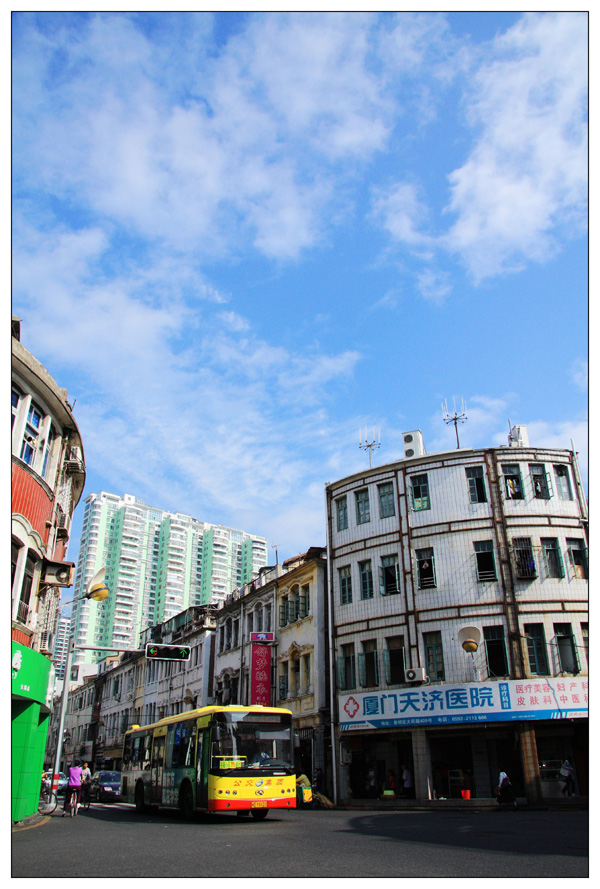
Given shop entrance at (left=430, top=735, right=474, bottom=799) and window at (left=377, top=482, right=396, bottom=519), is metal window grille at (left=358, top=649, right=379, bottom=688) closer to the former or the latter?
shop entrance at (left=430, top=735, right=474, bottom=799)

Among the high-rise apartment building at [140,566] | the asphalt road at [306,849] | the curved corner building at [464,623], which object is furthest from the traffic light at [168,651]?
the high-rise apartment building at [140,566]

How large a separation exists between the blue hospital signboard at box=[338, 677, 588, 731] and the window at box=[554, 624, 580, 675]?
Result: 59cm

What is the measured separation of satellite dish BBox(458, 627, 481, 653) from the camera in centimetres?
2652

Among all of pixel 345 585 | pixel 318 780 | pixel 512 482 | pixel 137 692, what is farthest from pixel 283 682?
pixel 137 692

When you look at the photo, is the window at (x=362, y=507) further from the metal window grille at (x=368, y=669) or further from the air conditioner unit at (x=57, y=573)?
the air conditioner unit at (x=57, y=573)

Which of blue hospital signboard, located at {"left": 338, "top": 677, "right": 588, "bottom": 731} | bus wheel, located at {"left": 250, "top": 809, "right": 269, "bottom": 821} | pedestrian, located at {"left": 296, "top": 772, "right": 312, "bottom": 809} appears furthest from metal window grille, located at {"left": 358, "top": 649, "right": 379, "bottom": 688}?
bus wheel, located at {"left": 250, "top": 809, "right": 269, "bottom": 821}

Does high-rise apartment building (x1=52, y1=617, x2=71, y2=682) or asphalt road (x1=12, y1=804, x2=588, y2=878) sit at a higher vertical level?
high-rise apartment building (x1=52, y1=617, x2=71, y2=682)

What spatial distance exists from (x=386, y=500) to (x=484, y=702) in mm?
9866

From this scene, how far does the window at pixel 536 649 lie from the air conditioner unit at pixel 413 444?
946 cm

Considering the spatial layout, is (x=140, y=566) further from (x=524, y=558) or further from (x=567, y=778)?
(x=567, y=778)

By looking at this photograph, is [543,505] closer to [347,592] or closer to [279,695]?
[347,592]

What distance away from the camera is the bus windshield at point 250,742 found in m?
16.8

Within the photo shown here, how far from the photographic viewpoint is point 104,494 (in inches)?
5674
